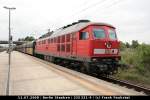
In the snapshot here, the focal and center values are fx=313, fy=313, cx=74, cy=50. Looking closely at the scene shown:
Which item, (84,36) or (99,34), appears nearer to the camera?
(99,34)

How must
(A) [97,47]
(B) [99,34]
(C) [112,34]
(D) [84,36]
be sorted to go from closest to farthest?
(A) [97,47], (B) [99,34], (D) [84,36], (C) [112,34]

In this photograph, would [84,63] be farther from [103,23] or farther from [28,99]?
[28,99]

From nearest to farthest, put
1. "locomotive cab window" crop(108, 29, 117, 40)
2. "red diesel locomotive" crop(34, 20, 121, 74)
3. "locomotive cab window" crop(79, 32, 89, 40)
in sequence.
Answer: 1. "red diesel locomotive" crop(34, 20, 121, 74)
2. "locomotive cab window" crop(79, 32, 89, 40)
3. "locomotive cab window" crop(108, 29, 117, 40)

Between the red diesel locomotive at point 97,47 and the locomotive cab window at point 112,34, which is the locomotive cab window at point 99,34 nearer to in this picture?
the red diesel locomotive at point 97,47

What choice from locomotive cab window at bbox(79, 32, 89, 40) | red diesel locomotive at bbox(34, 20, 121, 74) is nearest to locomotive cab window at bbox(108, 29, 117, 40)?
red diesel locomotive at bbox(34, 20, 121, 74)

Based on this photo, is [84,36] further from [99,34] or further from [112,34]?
[112,34]

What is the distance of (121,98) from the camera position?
996 centimetres

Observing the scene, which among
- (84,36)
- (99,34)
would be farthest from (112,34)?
(84,36)

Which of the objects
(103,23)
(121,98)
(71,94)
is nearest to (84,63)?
(103,23)

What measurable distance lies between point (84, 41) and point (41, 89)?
23.8 feet

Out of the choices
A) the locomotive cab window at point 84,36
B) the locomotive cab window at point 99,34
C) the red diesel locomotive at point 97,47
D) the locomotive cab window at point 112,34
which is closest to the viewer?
the red diesel locomotive at point 97,47

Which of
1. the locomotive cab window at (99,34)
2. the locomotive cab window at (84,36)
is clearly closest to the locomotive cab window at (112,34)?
the locomotive cab window at (99,34)

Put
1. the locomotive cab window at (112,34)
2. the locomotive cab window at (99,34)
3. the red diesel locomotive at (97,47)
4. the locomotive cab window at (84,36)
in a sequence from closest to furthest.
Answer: the red diesel locomotive at (97,47), the locomotive cab window at (99,34), the locomotive cab window at (84,36), the locomotive cab window at (112,34)

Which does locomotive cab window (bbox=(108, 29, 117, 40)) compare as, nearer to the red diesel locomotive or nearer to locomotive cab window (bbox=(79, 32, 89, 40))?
the red diesel locomotive
